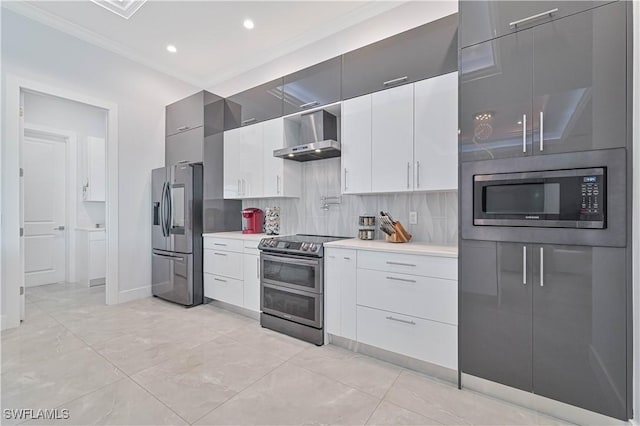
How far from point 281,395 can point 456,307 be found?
1299 millimetres

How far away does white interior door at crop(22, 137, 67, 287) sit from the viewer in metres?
4.62

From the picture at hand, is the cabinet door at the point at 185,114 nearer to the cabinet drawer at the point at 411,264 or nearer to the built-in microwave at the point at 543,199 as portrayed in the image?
the cabinet drawer at the point at 411,264

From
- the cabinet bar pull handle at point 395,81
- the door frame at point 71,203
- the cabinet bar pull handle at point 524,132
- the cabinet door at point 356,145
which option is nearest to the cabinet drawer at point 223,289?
the cabinet door at point 356,145

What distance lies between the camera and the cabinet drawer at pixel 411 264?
6.56 ft

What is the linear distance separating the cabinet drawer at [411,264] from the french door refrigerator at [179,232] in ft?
7.63

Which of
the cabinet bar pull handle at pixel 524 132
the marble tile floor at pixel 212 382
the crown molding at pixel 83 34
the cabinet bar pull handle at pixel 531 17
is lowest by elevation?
the marble tile floor at pixel 212 382

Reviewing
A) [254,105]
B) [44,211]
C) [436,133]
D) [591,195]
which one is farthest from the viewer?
[44,211]

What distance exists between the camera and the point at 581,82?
160cm

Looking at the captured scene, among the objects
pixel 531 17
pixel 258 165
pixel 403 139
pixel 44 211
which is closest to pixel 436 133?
pixel 403 139

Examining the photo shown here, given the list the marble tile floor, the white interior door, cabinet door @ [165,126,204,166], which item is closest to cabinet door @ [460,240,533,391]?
the marble tile floor

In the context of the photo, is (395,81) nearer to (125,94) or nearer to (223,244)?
(223,244)

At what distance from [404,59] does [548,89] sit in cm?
117

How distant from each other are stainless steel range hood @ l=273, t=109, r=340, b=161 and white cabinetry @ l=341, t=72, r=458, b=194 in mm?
279

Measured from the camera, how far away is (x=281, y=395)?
6.23ft
